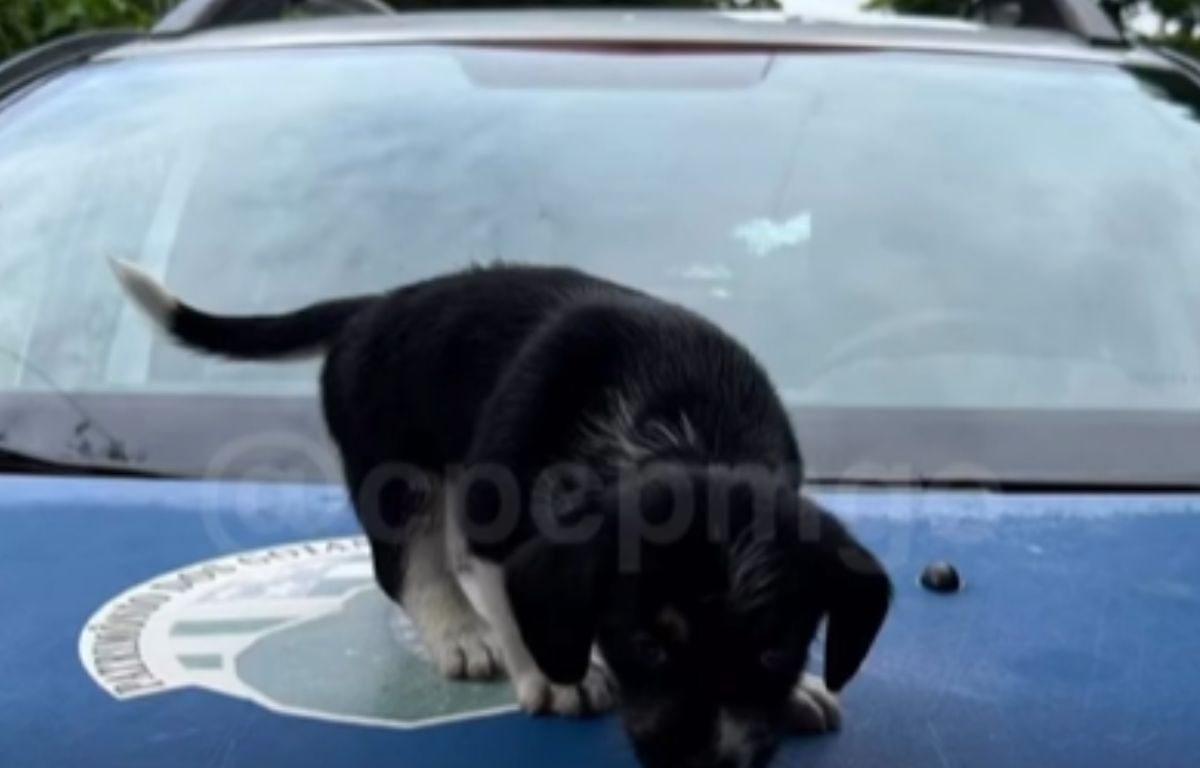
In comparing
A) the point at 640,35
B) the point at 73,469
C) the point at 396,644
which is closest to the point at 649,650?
the point at 396,644

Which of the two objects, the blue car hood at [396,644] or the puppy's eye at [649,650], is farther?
the blue car hood at [396,644]

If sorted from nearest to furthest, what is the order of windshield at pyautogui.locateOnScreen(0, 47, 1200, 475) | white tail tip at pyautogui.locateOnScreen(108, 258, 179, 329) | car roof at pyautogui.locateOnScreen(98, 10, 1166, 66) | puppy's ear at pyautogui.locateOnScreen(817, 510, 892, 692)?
puppy's ear at pyautogui.locateOnScreen(817, 510, 892, 692) < white tail tip at pyautogui.locateOnScreen(108, 258, 179, 329) < windshield at pyautogui.locateOnScreen(0, 47, 1200, 475) < car roof at pyautogui.locateOnScreen(98, 10, 1166, 66)

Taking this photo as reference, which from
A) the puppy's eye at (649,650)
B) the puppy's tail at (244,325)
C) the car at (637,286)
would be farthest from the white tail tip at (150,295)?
the puppy's eye at (649,650)

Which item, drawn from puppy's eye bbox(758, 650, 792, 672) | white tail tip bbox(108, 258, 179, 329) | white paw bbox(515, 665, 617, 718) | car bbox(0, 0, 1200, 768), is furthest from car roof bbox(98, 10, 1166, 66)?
puppy's eye bbox(758, 650, 792, 672)

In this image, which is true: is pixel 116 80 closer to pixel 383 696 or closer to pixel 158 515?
pixel 158 515

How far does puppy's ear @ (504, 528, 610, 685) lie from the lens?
1.88 m

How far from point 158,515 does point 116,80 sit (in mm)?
1170

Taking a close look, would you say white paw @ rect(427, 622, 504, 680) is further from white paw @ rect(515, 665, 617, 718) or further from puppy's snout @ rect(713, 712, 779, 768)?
puppy's snout @ rect(713, 712, 779, 768)

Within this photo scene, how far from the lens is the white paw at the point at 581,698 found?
201cm

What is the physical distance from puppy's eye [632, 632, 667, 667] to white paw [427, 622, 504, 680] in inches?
12.5

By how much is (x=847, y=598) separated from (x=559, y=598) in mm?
257

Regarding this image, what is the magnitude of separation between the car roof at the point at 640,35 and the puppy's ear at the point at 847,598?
156cm

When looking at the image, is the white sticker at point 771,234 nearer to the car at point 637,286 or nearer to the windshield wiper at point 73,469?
the car at point 637,286

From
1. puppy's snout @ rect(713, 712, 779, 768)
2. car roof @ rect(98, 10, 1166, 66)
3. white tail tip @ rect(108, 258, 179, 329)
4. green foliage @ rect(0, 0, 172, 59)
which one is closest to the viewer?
puppy's snout @ rect(713, 712, 779, 768)
